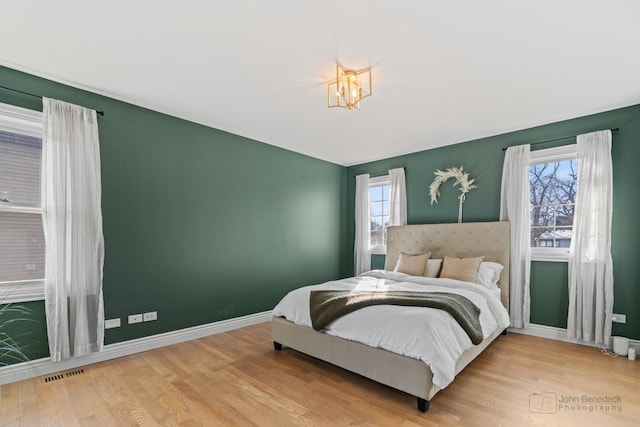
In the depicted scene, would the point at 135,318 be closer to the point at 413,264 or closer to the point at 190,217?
the point at 190,217

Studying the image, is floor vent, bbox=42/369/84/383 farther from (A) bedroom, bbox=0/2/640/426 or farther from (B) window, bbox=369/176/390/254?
(B) window, bbox=369/176/390/254

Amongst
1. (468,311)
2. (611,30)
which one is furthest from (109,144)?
(611,30)

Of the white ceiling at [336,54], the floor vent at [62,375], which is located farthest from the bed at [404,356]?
the floor vent at [62,375]

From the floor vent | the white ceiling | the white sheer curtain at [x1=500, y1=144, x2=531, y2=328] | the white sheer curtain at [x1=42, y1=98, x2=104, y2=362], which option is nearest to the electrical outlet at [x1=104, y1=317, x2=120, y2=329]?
the white sheer curtain at [x1=42, y1=98, x2=104, y2=362]

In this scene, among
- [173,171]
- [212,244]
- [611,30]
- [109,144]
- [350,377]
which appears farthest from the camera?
[212,244]

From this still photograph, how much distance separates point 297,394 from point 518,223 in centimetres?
341

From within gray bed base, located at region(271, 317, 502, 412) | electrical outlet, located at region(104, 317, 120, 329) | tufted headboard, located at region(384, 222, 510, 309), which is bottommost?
gray bed base, located at region(271, 317, 502, 412)

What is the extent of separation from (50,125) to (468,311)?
164 inches

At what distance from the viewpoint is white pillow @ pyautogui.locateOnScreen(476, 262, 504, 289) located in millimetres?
3652

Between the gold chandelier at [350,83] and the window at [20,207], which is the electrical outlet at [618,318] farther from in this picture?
the window at [20,207]

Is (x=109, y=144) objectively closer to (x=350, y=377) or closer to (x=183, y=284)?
(x=183, y=284)

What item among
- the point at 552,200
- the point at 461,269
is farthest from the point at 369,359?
the point at 552,200

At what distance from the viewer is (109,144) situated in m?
3.13

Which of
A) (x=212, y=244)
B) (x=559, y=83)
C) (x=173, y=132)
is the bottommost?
(x=212, y=244)
